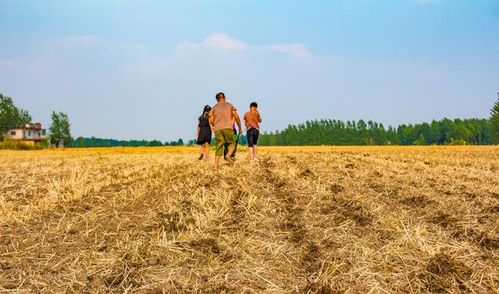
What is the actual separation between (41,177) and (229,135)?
5.35 meters

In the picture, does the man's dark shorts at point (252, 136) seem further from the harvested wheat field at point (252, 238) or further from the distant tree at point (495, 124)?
the distant tree at point (495, 124)

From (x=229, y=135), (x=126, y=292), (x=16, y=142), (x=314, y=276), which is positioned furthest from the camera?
(x=16, y=142)

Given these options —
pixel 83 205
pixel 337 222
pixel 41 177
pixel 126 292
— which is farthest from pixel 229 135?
pixel 126 292

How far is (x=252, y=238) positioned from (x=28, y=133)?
10442 cm

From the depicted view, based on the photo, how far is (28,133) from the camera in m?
100

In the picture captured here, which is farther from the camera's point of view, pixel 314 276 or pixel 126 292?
pixel 314 276

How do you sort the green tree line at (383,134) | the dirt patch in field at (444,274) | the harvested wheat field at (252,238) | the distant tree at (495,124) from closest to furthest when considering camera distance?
the dirt patch in field at (444,274)
the harvested wheat field at (252,238)
the distant tree at (495,124)
the green tree line at (383,134)

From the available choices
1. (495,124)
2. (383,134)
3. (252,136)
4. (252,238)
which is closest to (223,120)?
(252,136)

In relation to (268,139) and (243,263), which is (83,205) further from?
(268,139)

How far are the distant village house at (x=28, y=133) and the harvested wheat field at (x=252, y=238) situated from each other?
A: 3537 inches

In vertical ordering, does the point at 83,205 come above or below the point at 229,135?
below

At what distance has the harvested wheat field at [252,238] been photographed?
15.0 feet

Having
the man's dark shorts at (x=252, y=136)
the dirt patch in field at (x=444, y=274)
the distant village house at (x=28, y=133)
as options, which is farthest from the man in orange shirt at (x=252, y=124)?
the distant village house at (x=28, y=133)

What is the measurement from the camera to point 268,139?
490 feet
